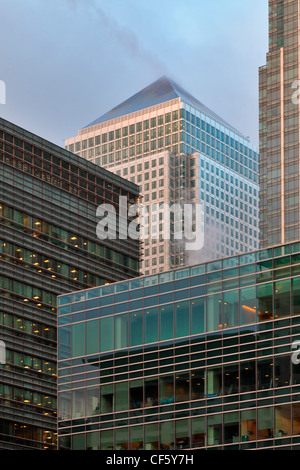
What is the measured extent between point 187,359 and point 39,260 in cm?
5688

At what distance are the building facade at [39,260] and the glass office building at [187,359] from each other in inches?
1442

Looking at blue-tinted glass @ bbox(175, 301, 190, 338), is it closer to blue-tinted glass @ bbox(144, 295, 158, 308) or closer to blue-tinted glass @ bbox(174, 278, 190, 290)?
blue-tinted glass @ bbox(174, 278, 190, 290)

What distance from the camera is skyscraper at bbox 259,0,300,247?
179750 millimetres

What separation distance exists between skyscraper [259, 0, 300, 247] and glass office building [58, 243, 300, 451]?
72.8 m

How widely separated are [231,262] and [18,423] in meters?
55.1

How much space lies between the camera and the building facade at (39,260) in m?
147

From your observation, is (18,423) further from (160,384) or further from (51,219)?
(160,384)

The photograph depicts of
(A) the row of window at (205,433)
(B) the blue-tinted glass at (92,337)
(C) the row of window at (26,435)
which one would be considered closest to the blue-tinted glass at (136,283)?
(B) the blue-tinted glass at (92,337)

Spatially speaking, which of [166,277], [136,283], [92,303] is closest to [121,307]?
[136,283]

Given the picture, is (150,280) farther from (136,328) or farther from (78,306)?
(78,306)

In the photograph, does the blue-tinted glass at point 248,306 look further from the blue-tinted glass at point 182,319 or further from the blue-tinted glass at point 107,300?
the blue-tinted glass at point 107,300

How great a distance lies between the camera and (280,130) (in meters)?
184

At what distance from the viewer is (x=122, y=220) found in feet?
559
